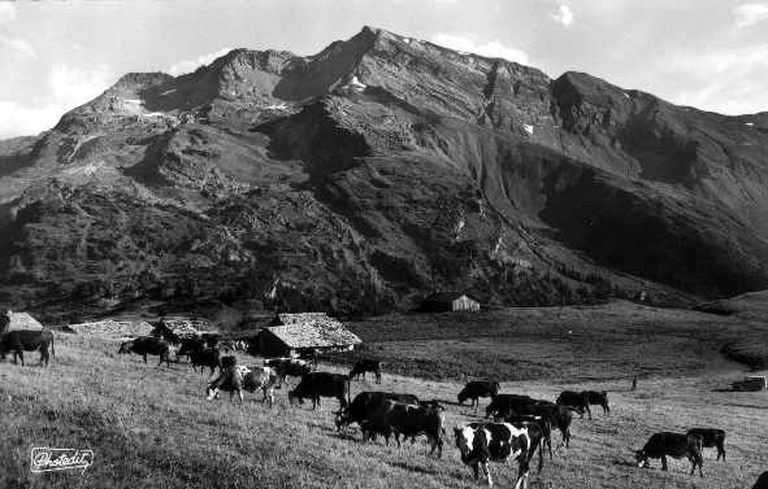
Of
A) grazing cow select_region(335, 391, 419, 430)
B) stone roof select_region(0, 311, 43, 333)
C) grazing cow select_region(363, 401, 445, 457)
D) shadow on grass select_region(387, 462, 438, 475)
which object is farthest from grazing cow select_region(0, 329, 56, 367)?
stone roof select_region(0, 311, 43, 333)

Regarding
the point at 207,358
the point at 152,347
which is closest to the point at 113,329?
the point at 152,347

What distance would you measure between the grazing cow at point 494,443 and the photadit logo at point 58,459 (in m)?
10.9

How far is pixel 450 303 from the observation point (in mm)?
188625

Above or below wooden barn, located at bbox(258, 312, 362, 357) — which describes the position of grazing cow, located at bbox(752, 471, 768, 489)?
above

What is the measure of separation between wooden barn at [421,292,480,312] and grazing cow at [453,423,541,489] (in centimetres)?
16226

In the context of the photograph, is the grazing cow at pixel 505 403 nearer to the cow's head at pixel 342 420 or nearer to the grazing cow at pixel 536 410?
the grazing cow at pixel 536 410

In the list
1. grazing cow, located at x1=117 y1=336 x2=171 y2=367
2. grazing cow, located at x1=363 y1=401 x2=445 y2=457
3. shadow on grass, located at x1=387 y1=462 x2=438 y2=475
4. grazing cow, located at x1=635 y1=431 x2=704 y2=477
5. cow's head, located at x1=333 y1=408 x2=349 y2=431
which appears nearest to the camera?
shadow on grass, located at x1=387 y1=462 x2=438 y2=475

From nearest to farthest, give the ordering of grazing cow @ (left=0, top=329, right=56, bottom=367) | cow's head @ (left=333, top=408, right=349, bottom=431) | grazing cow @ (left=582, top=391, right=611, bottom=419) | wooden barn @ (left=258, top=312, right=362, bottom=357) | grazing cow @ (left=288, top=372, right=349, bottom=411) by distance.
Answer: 1. cow's head @ (left=333, top=408, right=349, bottom=431)
2. grazing cow @ (left=288, top=372, right=349, bottom=411)
3. grazing cow @ (left=0, top=329, right=56, bottom=367)
4. grazing cow @ (left=582, top=391, right=611, bottom=419)
5. wooden barn @ (left=258, top=312, right=362, bottom=357)

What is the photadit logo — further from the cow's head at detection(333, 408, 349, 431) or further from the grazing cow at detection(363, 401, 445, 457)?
the cow's head at detection(333, 408, 349, 431)

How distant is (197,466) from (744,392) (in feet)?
253

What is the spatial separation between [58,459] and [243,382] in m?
16.3

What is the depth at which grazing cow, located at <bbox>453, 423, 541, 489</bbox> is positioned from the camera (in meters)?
23.1

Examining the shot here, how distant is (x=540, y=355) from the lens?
11794 centimetres

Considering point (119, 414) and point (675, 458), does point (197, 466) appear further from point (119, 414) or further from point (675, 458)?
point (675, 458)
